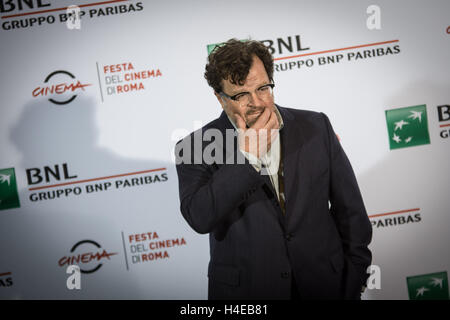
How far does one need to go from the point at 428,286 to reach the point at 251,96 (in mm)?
2040

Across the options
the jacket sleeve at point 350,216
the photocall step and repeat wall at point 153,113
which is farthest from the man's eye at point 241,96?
the photocall step and repeat wall at point 153,113

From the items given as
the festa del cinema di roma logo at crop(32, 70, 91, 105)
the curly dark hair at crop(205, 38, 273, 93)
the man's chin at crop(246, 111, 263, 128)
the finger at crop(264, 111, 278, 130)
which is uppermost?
the festa del cinema di roma logo at crop(32, 70, 91, 105)

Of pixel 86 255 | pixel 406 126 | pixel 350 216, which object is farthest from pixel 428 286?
pixel 86 255

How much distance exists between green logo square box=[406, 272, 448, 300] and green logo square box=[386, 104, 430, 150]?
0.94 metres

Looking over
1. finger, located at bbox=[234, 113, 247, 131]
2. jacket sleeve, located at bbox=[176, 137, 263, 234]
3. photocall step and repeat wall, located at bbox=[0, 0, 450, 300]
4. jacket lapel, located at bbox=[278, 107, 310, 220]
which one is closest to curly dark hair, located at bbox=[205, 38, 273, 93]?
finger, located at bbox=[234, 113, 247, 131]

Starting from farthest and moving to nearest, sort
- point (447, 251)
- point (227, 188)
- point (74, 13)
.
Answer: point (447, 251) → point (74, 13) → point (227, 188)

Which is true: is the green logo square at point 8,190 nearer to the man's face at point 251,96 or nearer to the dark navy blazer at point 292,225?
the dark navy blazer at point 292,225

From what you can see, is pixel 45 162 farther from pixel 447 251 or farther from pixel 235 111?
pixel 447 251

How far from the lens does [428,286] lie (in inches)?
104

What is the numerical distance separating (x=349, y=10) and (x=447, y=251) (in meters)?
1.79

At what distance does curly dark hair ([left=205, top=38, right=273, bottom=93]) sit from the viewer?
1.60 meters

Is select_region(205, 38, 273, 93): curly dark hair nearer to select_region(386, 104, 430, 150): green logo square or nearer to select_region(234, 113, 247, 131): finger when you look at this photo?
select_region(234, 113, 247, 131): finger
